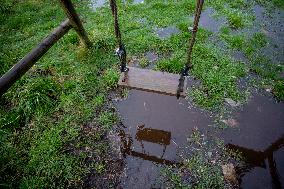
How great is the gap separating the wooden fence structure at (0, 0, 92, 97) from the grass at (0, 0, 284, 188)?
2.01ft

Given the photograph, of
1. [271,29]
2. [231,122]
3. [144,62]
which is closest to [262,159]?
[231,122]

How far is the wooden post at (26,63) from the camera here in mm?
3705

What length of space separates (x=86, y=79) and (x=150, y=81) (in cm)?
143

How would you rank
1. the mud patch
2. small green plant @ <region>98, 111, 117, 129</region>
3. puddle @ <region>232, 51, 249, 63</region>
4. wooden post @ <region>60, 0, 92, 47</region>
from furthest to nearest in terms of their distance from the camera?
the mud patch
puddle @ <region>232, 51, 249, 63</region>
wooden post @ <region>60, 0, 92, 47</region>
small green plant @ <region>98, 111, 117, 129</region>

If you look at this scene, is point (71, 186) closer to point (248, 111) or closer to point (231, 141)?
point (231, 141)

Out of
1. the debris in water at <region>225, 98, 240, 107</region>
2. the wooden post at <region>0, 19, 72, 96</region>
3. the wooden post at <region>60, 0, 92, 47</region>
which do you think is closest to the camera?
the wooden post at <region>0, 19, 72, 96</region>

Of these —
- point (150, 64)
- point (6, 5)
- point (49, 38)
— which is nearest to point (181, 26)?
point (150, 64)

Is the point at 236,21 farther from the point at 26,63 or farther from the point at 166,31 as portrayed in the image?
the point at 26,63

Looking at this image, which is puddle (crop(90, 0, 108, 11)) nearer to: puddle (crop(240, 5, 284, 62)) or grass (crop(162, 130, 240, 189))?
puddle (crop(240, 5, 284, 62))

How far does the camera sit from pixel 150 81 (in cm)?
398

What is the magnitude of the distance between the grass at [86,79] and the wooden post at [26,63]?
2.14 feet

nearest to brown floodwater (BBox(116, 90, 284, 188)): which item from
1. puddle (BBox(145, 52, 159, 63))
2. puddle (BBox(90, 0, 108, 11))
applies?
puddle (BBox(145, 52, 159, 63))

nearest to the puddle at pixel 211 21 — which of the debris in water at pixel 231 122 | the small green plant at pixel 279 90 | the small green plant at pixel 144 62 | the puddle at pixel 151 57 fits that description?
the puddle at pixel 151 57

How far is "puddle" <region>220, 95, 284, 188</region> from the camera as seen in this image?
359 cm
